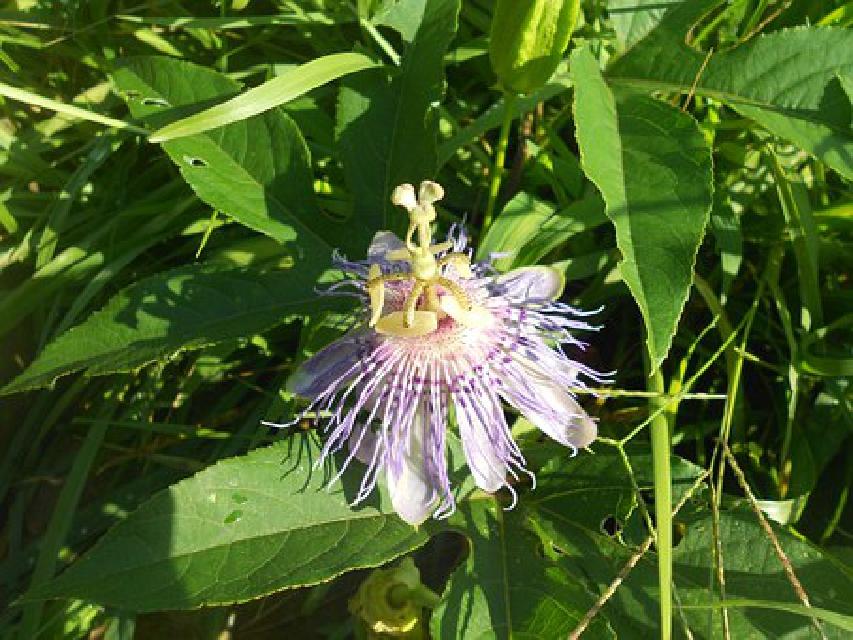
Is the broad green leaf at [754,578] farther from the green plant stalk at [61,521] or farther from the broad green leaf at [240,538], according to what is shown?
the green plant stalk at [61,521]

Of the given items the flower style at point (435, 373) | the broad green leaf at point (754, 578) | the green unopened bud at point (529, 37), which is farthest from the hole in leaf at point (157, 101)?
the broad green leaf at point (754, 578)

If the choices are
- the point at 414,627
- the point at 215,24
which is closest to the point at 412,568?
the point at 414,627

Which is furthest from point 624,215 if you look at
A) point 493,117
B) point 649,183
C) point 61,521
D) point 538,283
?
point 61,521

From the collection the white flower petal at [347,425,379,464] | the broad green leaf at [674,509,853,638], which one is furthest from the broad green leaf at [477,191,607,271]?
the broad green leaf at [674,509,853,638]

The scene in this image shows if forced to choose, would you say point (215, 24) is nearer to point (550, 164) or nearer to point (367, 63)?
point (367, 63)

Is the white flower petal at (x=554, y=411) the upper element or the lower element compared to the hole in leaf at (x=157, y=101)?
lower

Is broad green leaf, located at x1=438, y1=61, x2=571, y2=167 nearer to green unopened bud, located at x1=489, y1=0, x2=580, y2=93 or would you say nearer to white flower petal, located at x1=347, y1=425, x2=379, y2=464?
green unopened bud, located at x1=489, y1=0, x2=580, y2=93
